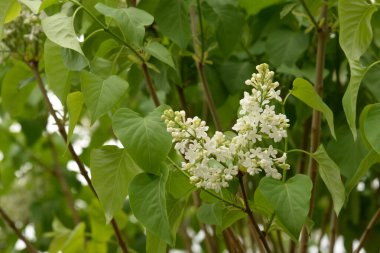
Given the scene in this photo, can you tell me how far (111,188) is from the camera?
3.10 ft

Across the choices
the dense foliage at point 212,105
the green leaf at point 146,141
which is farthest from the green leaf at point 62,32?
the green leaf at point 146,141

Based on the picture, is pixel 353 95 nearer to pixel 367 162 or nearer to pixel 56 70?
pixel 367 162

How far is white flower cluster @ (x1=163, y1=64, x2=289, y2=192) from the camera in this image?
80cm

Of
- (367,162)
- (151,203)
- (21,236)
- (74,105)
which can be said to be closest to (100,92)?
(74,105)

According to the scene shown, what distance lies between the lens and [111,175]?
0.95 metres

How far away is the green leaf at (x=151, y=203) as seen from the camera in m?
0.85

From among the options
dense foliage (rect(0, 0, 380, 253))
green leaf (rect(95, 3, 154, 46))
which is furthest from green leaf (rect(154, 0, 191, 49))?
green leaf (rect(95, 3, 154, 46))

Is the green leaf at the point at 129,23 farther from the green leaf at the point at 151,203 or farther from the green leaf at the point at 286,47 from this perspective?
the green leaf at the point at 286,47

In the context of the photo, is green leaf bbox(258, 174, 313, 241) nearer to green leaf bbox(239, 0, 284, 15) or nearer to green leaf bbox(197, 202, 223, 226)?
green leaf bbox(197, 202, 223, 226)

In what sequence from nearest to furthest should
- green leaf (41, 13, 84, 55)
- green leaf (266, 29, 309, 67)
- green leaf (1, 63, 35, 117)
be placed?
green leaf (41, 13, 84, 55) → green leaf (266, 29, 309, 67) → green leaf (1, 63, 35, 117)

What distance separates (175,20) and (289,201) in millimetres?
469

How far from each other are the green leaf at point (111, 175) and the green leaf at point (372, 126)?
31 cm

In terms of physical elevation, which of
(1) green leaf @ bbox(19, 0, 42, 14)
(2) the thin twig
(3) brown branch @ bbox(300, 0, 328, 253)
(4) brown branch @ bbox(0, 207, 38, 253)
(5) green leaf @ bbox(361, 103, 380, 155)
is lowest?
(4) brown branch @ bbox(0, 207, 38, 253)

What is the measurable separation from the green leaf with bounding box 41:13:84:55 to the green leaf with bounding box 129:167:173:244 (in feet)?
0.61
